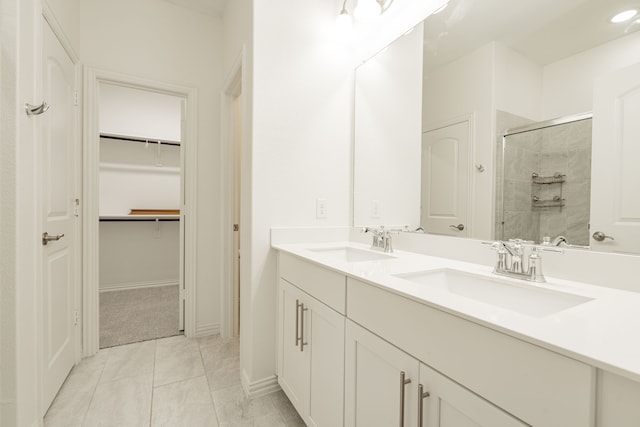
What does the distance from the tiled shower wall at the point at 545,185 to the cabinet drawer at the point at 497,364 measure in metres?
0.59

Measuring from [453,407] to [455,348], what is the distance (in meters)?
0.14

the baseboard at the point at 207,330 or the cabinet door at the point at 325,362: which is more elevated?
the cabinet door at the point at 325,362

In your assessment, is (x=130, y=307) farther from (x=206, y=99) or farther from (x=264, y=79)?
(x=264, y=79)

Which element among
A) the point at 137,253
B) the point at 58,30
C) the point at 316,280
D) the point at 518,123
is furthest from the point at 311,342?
the point at 137,253

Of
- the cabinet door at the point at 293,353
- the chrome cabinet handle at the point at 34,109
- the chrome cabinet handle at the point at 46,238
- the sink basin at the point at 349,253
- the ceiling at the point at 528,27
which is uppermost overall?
the ceiling at the point at 528,27

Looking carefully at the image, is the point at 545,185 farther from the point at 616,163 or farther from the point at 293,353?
the point at 293,353

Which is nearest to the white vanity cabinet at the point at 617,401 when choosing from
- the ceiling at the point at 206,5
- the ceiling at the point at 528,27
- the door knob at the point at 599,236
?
the door knob at the point at 599,236

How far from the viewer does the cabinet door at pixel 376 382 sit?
76 centimetres

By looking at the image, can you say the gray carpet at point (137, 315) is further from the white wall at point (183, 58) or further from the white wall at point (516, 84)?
the white wall at point (516, 84)

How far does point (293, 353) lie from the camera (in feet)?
4.61

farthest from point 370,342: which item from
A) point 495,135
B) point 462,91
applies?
point 462,91

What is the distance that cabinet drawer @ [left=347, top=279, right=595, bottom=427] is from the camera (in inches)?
18.3

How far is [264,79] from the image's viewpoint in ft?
5.29

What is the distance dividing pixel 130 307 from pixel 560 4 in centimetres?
372
